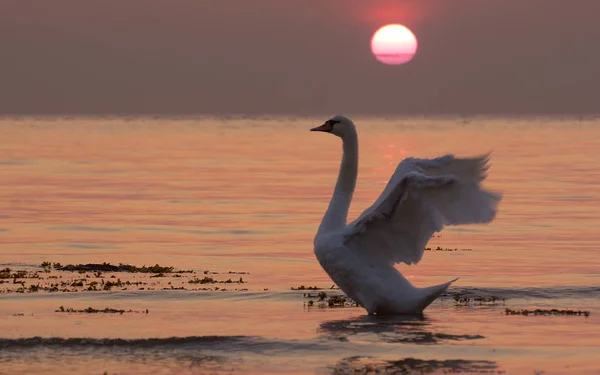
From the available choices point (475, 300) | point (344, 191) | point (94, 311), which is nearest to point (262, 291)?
point (344, 191)

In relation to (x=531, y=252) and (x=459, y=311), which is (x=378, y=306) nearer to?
(x=459, y=311)

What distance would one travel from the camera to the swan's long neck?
61.0ft

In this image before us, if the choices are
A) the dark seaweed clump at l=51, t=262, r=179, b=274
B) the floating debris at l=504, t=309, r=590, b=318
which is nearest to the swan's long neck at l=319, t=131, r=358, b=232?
the floating debris at l=504, t=309, r=590, b=318

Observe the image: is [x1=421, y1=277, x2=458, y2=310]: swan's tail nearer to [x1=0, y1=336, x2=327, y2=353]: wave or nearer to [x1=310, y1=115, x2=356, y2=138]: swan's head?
[x1=0, y1=336, x2=327, y2=353]: wave

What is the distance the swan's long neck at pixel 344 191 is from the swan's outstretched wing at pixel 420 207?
1.58 feet

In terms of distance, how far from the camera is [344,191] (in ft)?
62.3

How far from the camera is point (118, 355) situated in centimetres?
1579

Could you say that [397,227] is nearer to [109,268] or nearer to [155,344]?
[155,344]

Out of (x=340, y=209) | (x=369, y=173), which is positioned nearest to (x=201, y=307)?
(x=340, y=209)

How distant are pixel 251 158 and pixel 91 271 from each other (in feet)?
184

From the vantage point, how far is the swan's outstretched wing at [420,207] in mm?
16906

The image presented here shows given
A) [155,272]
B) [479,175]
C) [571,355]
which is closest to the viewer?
[571,355]

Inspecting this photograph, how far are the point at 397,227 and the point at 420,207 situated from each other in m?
0.61

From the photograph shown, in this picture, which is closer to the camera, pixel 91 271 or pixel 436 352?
pixel 436 352
